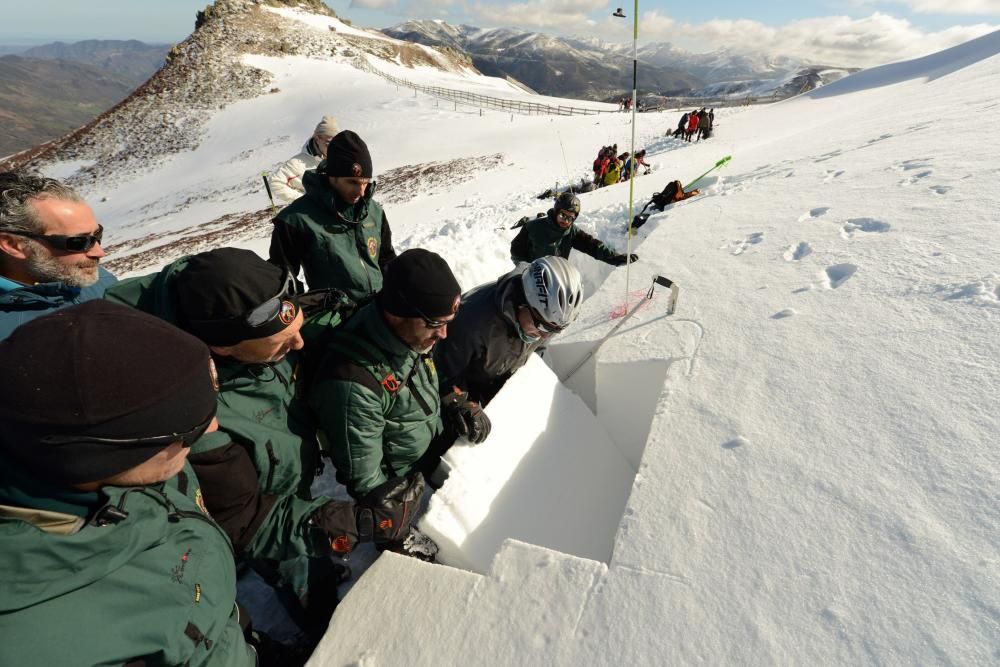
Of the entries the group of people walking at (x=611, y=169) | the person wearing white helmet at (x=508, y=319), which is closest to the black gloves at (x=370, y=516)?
the person wearing white helmet at (x=508, y=319)

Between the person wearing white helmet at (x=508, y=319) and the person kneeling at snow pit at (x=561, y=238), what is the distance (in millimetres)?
1977

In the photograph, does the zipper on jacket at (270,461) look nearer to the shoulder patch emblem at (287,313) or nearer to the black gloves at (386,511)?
the black gloves at (386,511)

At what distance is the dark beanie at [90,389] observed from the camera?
1.02 meters

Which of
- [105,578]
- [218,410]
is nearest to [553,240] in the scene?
[218,410]

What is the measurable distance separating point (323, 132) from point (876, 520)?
6.06 metres

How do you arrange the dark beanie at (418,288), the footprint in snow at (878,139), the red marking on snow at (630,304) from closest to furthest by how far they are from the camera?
the dark beanie at (418,288) → the red marking on snow at (630,304) → the footprint in snow at (878,139)

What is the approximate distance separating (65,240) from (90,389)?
1.73 meters

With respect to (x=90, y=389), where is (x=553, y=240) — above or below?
below

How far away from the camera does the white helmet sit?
9.07 feet

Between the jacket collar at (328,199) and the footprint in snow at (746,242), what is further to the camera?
the footprint in snow at (746,242)

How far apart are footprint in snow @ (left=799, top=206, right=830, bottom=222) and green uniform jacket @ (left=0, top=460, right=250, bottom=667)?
4.95 meters

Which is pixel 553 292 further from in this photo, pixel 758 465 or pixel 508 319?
pixel 758 465

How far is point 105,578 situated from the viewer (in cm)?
117

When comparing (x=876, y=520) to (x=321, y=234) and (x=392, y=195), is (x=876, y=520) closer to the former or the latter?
(x=321, y=234)
